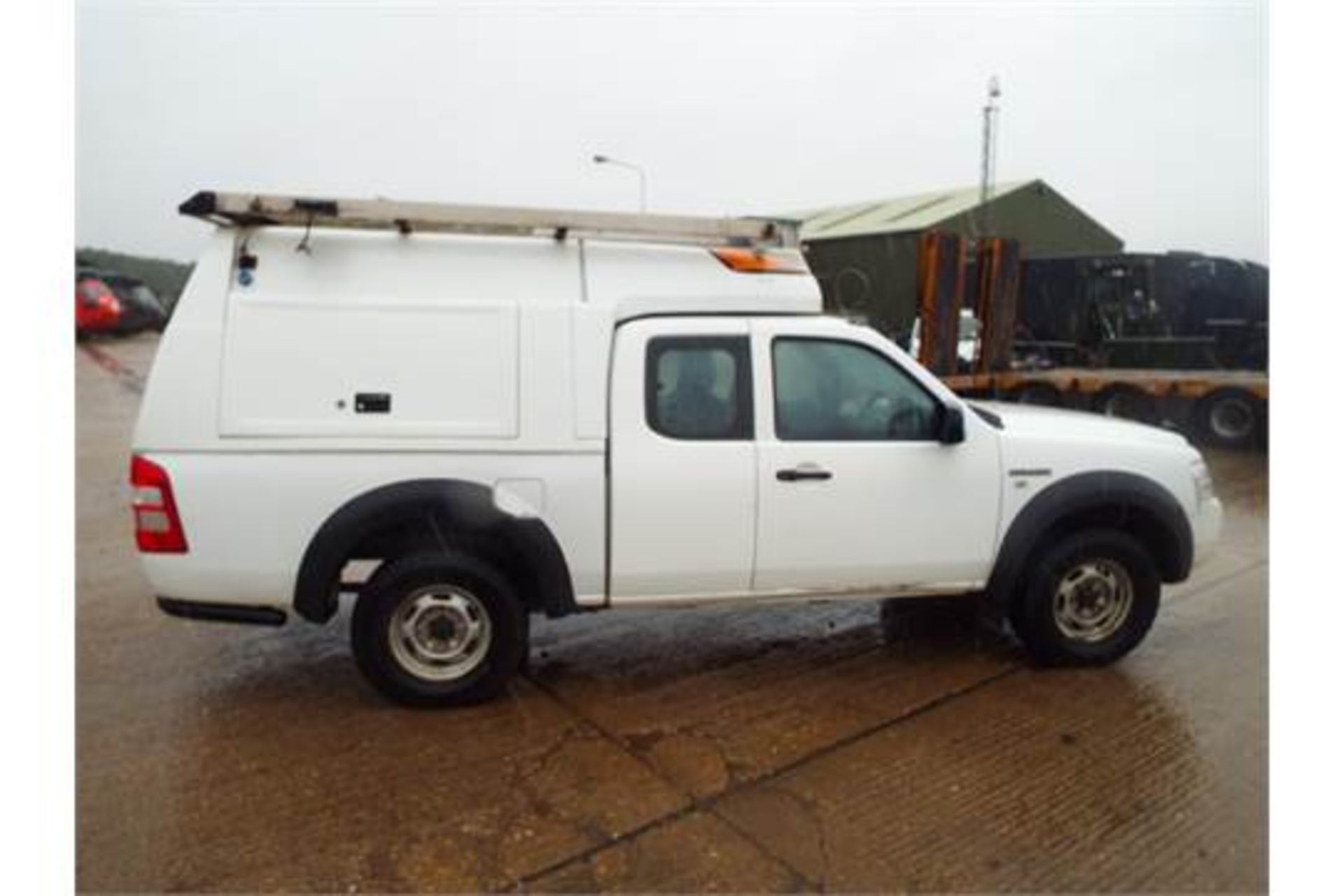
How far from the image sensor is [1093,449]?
4.09 meters

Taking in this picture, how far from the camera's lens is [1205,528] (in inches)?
168

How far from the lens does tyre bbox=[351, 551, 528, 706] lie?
363 centimetres

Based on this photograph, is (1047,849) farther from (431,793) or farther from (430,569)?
(430,569)

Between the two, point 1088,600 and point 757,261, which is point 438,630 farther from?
point 1088,600

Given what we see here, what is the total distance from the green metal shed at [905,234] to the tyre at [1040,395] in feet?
11.9

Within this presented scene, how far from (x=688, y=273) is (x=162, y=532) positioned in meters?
2.54

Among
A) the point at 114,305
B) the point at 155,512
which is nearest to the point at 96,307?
the point at 114,305

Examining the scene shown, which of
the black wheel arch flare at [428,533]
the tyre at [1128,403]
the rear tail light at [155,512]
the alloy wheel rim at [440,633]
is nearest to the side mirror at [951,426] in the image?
the black wheel arch flare at [428,533]

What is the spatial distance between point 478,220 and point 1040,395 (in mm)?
10927

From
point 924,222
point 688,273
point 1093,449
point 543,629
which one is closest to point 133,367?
point 543,629

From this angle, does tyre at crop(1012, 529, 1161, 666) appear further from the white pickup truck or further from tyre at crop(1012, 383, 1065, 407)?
tyre at crop(1012, 383, 1065, 407)

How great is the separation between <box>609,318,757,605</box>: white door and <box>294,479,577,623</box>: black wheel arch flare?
1.00 ft

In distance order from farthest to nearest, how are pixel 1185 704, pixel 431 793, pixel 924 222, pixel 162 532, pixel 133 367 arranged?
1. pixel 924 222
2. pixel 133 367
3. pixel 1185 704
4. pixel 162 532
5. pixel 431 793

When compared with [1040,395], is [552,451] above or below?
below
